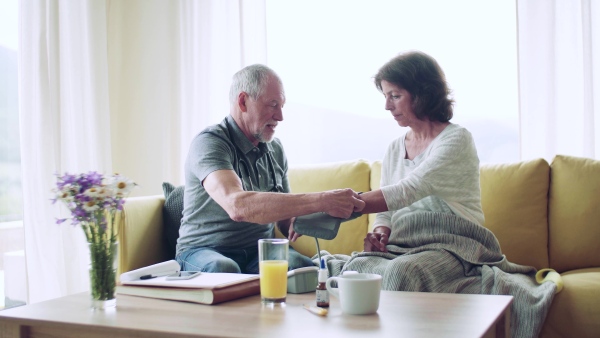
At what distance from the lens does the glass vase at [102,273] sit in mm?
1509

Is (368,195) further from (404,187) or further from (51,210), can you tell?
(51,210)

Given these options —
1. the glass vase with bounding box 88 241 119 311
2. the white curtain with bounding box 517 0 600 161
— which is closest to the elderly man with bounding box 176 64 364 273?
the glass vase with bounding box 88 241 119 311

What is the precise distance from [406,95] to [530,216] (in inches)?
28.2

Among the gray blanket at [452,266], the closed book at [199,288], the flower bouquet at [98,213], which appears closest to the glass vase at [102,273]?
the flower bouquet at [98,213]

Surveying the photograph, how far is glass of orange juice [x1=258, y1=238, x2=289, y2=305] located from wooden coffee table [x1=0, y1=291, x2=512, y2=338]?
31mm

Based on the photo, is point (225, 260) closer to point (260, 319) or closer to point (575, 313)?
point (260, 319)

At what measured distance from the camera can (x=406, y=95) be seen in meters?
2.28

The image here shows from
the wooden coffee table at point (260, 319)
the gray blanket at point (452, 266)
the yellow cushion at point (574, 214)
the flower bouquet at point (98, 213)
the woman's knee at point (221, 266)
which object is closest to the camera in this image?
the wooden coffee table at point (260, 319)

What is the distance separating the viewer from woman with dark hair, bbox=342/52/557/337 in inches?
76.3

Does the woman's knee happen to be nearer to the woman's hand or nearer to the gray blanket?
the gray blanket

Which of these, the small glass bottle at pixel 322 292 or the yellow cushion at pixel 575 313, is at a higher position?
the small glass bottle at pixel 322 292

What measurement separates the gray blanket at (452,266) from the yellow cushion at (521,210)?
0.23m

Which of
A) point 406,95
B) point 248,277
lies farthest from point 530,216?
point 248,277

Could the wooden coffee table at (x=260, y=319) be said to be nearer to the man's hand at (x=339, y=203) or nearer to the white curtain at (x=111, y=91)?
the man's hand at (x=339, y=203)
